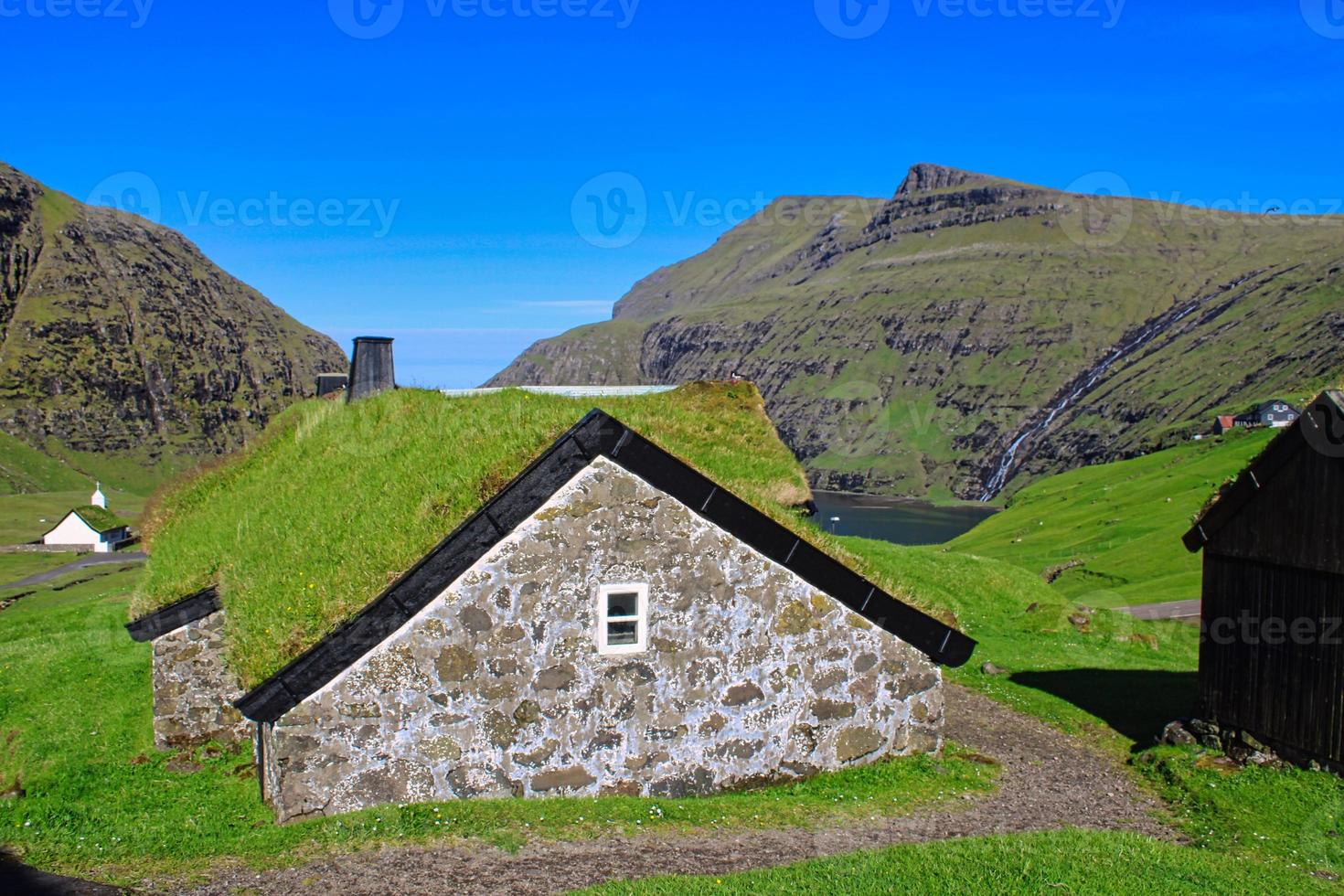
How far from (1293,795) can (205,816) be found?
47.7 ft

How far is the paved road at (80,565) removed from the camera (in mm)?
85456

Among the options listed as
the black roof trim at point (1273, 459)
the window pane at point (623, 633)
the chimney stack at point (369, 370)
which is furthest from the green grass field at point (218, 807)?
the chimney stack at point (369, 370)

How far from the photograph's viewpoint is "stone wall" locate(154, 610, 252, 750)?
15.5 metres

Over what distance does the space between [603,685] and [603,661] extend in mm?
300

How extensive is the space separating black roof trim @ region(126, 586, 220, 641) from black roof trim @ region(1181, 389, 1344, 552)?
16.5 metres

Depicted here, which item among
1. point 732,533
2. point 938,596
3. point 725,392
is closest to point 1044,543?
point 938,596

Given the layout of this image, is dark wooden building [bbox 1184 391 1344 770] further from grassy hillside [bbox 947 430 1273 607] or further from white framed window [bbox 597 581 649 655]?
grassy hillside [bbox 947 430 1273 607]

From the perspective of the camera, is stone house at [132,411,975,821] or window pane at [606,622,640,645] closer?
stone house at [132,411,975,821]

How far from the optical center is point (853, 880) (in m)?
10.0

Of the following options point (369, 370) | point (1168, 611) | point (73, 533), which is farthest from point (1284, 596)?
point (73, 533)

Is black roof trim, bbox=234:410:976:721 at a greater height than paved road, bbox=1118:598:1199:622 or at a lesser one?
greater

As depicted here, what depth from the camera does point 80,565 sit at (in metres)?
100

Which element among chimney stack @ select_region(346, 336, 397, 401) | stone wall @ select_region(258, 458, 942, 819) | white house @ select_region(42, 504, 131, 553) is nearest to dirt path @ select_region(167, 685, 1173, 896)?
stone wall @ select_region(258, 458, 942, 819)

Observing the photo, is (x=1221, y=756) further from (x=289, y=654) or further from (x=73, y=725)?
(x=73, y=725)
